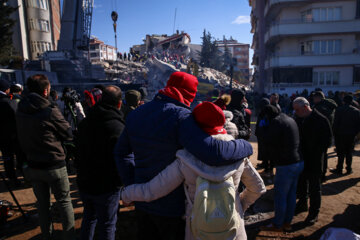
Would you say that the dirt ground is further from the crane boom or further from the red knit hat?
the crane boom

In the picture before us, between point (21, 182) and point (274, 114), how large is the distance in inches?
227

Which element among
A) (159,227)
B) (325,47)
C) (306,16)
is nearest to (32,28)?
(306,16)

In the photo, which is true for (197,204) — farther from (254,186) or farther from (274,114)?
(274,114)

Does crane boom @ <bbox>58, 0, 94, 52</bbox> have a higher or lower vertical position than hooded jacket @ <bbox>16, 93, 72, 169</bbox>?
higher

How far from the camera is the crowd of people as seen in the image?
1760 mm

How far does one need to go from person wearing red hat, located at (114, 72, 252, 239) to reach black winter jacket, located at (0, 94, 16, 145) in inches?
161

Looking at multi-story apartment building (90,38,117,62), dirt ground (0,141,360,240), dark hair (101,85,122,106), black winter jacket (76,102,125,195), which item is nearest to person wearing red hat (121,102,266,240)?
black winter jacket (76,102,125,195)

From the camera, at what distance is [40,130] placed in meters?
2.75

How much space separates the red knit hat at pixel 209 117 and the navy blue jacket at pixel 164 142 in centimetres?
7

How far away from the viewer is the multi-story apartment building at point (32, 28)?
34281 mm

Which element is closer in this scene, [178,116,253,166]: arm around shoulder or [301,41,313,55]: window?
[178,116,253,166]: arm around shoulder

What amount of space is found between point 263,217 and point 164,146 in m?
3.20

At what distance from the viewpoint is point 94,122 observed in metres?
2.47

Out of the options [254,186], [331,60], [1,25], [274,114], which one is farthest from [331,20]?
[1,25]
